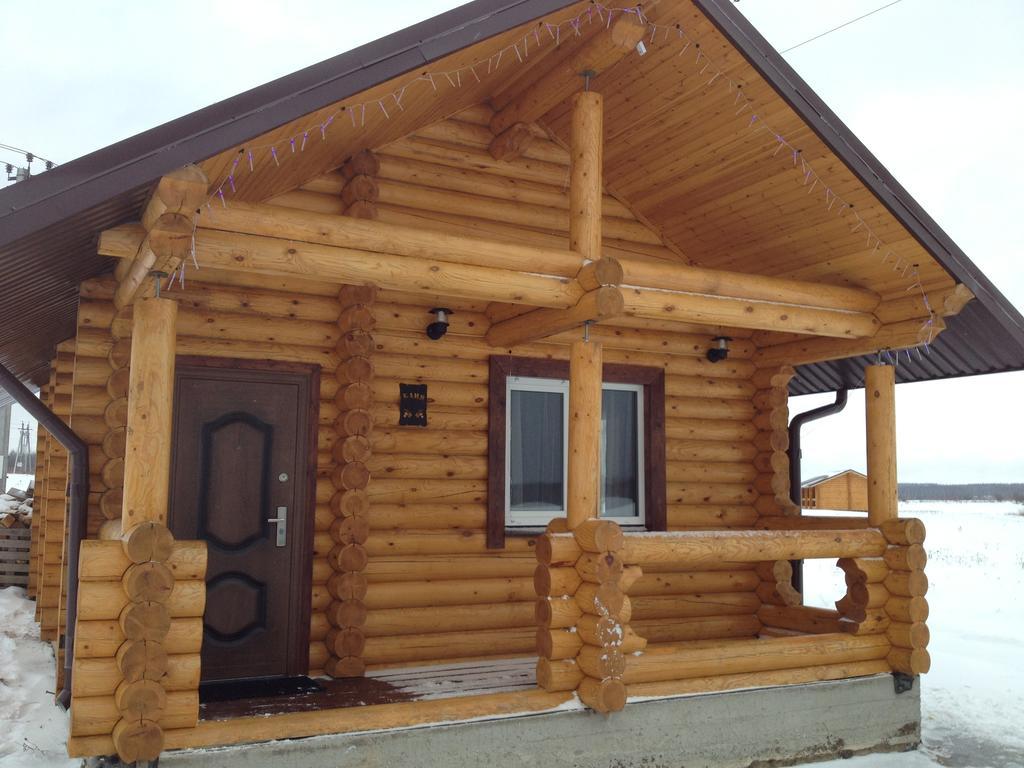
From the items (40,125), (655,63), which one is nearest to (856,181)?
(655,63)

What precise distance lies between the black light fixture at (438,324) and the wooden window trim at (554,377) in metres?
0.61

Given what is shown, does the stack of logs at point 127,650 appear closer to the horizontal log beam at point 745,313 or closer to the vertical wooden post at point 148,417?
the vertical wooden post at point 148,417

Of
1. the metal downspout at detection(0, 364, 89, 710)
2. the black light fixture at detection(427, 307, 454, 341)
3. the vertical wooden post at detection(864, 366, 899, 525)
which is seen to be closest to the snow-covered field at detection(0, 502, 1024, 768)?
the metal downspout at detection(0, 364, 89, 710)

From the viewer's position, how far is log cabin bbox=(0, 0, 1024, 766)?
5.35 metres

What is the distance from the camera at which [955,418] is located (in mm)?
97312

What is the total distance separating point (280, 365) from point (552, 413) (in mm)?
2603

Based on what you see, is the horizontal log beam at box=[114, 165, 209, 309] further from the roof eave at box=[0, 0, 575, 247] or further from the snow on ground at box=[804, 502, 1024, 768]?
the snow on ground at box=[804, 502, 1024, 768]

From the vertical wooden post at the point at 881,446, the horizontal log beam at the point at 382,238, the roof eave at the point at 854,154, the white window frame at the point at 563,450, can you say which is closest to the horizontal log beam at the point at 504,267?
the horizontal log beam at the point at 382,238

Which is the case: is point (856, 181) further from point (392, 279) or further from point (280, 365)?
point (280, 365)

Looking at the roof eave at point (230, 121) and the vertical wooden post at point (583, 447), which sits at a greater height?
the roof eave at point (230, 121)

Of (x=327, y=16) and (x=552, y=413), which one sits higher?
(x=327, y=16)

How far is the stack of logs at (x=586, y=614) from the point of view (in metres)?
6.34

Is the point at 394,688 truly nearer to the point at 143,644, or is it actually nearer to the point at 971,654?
the point at 143,644

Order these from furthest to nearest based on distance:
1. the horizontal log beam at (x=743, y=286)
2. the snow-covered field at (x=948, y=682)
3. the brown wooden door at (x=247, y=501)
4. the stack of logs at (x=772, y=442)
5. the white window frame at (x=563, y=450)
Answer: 1. the stack of logs at (x=772, y=442)
2. the white window frame at (x=563, y=450)
3. the brown wooden door at (x=247, y=501)
4. the horizontal log beam at (x=743, y=286)
5. the snow-covered field at (x=948, y=682)
